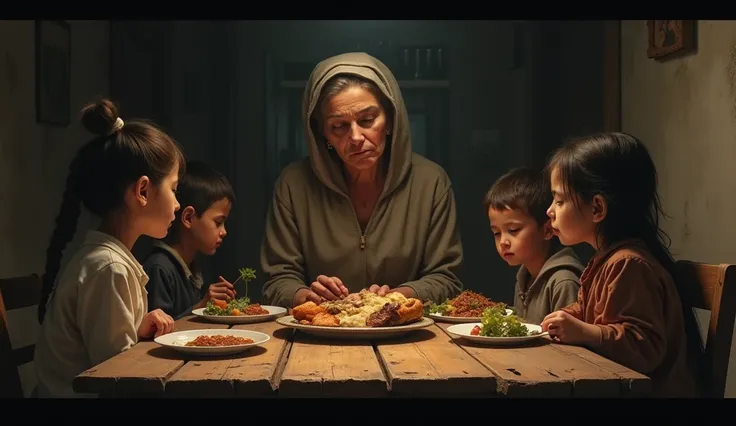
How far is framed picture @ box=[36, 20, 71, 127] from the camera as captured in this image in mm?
3256

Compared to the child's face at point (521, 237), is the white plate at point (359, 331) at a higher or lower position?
lower

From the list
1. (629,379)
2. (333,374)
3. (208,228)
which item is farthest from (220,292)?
(629,379)

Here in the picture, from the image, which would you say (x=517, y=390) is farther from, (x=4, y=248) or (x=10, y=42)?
(x=10, y=42)

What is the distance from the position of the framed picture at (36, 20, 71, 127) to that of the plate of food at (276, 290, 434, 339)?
1.65 m

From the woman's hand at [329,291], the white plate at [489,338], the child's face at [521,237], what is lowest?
the white plate at [489,338]

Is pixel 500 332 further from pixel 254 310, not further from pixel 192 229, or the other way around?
pixel 192 229

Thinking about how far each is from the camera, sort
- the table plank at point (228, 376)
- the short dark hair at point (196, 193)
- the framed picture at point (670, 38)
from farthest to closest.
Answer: the short dark hair at point (196, 193) < the framed picture at point (670, 38) < the table plank at point (228, 376)

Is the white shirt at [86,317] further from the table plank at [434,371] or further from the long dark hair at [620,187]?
the long dark hair at [620,187]

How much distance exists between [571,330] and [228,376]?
0.85 meters

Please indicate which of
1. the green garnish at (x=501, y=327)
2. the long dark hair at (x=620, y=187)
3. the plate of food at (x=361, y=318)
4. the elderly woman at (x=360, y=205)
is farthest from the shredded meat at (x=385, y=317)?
the elderly woman at (x=360, y=205)

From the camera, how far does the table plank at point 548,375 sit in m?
1.65

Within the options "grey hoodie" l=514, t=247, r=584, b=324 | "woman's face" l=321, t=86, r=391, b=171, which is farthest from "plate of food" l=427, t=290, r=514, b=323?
"woman's face" l=321, t=86, r=391, b=171

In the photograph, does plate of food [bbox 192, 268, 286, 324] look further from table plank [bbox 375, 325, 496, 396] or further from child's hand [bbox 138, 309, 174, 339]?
table plank [bbox 375, 325, 496, 396]

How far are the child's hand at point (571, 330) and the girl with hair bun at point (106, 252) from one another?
101 cm
